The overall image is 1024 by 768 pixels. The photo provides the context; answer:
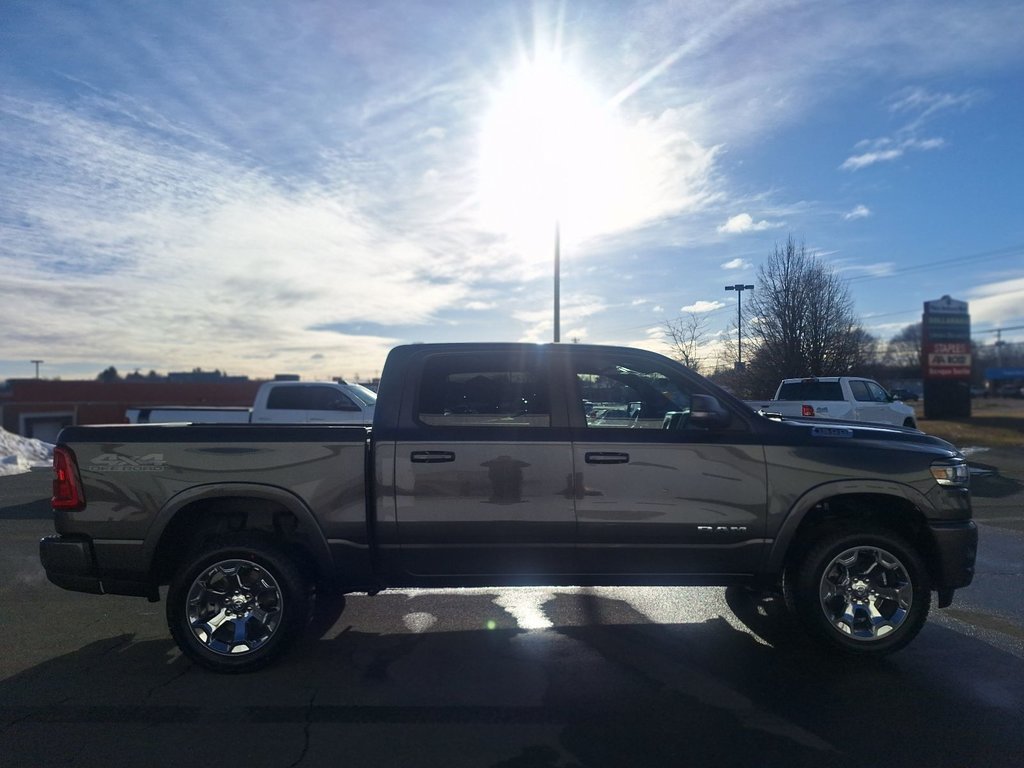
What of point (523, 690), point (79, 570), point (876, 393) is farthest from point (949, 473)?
point (876, 393)

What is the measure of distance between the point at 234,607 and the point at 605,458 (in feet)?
8.38

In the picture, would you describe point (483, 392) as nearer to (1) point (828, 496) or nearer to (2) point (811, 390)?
(1) point (828, 496)

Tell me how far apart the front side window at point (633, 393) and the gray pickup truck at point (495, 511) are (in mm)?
162

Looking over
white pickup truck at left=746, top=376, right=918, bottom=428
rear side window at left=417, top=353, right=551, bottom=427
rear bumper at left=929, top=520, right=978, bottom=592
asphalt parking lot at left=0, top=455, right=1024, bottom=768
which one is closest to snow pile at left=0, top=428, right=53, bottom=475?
asphalt parking lot at left=0, top=455, right=1024, bottom=768

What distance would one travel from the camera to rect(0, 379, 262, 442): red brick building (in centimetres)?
3812

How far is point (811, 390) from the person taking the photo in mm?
17297

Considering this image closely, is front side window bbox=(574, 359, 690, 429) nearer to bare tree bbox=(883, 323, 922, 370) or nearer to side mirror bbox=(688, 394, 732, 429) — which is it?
side mirror bbox=(688, 394, 732, 429)

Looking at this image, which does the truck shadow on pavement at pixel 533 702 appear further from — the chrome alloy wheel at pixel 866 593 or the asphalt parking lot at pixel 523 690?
the chrome alloy wheel at pixel 866 593

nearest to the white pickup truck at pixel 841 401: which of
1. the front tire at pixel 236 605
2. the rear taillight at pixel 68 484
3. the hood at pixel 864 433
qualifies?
the hood at pixel 864 433

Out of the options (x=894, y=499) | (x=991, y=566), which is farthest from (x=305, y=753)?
(x=991, y=566)

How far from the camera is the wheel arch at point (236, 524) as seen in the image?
4.89 meters

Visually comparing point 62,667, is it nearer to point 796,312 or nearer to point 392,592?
point 392,592

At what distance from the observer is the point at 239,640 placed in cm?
491

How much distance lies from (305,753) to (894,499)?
388 centimetres
